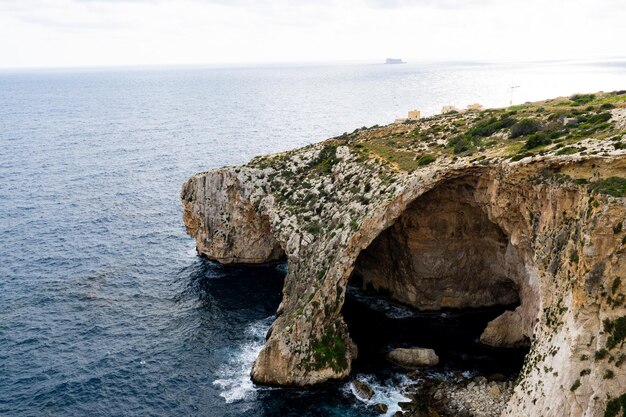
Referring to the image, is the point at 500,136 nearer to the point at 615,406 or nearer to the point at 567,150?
the point at 567,150

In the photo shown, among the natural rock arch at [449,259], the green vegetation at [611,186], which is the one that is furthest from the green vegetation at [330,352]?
the green vegetation at [611,186]

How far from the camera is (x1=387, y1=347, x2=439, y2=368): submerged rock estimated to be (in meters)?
51.1

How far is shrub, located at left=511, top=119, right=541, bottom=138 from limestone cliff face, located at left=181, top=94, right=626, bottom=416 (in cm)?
140

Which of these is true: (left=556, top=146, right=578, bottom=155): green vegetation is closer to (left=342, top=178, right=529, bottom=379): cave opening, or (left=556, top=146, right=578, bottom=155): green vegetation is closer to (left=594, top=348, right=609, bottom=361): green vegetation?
(left=342, top=178, right=529, bottom=379): cave opening

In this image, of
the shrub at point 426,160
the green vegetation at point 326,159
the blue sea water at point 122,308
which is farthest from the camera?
the green vegetation at point 326,159

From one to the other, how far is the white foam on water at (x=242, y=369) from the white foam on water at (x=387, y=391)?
31.7ft

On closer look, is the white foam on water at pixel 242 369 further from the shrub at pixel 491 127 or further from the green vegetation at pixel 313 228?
the shrub at pixel 491 127

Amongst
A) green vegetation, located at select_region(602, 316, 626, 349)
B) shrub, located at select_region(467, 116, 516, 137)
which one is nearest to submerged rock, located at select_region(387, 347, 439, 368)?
green vegetation, located at select_region(602, 316, 626, 349)

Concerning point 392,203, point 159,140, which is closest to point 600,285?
point 392,203

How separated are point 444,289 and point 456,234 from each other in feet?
23.9

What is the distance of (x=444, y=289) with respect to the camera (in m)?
62.4

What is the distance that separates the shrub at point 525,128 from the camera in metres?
55.3

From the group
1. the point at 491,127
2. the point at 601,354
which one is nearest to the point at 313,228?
the point at 491,127

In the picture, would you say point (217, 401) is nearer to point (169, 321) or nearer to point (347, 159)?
point (169, 321)
